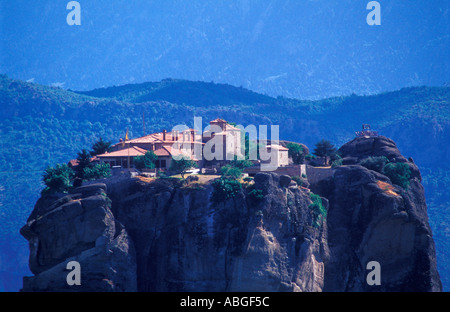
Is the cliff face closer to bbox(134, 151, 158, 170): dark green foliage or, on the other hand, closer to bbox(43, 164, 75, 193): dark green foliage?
bbox(43, 164, 75, 193): dark green foliage

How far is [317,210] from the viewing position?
92.9 metres

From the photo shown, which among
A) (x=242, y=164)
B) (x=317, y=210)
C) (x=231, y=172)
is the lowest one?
(x=317, y=210)

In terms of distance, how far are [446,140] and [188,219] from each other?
10402 cm

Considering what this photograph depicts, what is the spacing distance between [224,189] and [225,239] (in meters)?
5.06

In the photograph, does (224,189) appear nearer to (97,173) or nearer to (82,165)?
(97,173)

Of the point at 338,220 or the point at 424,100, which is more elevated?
the point at 424,100

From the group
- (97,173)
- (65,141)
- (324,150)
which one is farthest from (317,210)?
(65,141)

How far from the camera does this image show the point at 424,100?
651 feet

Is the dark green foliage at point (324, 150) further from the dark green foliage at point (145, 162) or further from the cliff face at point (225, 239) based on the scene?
the dark green foliage at point (145, 162)

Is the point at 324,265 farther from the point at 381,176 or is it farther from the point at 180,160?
the point at 180,160

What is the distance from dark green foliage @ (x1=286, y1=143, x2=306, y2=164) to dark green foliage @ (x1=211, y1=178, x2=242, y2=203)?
683 inches
